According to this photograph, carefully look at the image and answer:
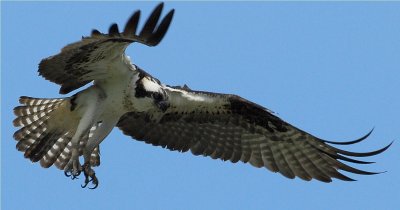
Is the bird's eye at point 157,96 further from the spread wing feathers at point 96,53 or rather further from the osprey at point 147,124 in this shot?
the spread wing feathers at point 96,53

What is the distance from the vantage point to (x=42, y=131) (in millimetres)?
12617

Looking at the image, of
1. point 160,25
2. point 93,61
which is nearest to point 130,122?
point 93,61

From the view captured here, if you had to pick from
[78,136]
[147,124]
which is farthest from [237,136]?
[78,136]

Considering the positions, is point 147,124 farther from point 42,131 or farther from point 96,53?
point 96,53

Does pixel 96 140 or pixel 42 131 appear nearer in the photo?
pixel 96 140

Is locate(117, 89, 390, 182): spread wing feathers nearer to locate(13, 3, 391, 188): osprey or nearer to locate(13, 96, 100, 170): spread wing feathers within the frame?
locate(13, 3, 391, 188): osprey

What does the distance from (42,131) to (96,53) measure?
80.4 inches

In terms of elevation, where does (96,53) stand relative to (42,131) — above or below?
above

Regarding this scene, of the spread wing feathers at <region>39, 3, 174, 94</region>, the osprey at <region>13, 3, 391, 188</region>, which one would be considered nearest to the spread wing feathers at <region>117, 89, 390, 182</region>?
the osprey at <region>13, 3, 391, 188</region>

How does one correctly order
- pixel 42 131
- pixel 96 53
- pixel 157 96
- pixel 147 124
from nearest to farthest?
pixel 96 53 < pixel 157 96 < pixel 42 131 < pixel 147 124

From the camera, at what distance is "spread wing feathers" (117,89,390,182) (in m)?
12.4

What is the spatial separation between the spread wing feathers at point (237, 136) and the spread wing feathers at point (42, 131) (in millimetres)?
844

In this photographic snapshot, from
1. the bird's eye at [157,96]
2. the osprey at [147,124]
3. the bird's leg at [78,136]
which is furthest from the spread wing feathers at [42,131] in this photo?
the bird's eye at [157,96]

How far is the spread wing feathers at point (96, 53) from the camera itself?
9.83 m
